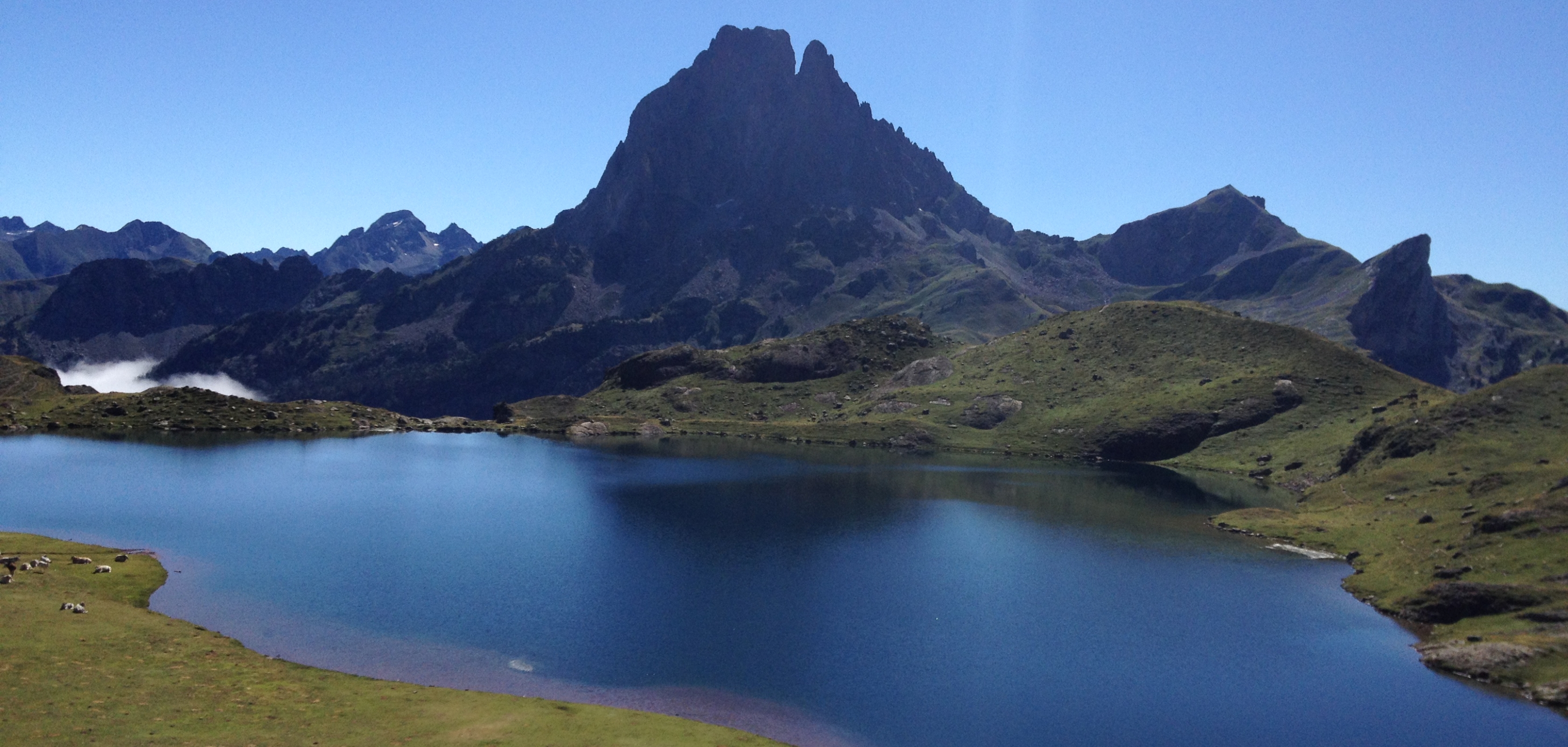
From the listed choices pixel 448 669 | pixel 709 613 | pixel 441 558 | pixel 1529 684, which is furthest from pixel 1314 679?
pixel 441 558

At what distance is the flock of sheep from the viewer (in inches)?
3110

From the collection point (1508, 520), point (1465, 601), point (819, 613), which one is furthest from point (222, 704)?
point (1508, 520)

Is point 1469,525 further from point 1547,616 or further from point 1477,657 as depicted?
point 1477,657

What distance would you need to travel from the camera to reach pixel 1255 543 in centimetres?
14450

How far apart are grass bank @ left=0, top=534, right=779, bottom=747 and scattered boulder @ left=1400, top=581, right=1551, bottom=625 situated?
3161 inches

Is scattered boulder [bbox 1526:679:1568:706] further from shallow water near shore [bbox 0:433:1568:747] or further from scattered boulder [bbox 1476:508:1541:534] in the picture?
scattered boulder [bbox 1476:508:1541:534]

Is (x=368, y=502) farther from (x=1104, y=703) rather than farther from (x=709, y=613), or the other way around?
(x=1104, y=703)

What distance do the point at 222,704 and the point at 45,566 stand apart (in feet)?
174

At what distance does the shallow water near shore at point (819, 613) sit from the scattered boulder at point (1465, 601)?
4707 mm

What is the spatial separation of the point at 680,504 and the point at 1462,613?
119 meters

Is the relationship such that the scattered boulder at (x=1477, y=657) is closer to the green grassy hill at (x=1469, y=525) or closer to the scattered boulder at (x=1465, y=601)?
the green grassy hill at (x=1469, y=525)

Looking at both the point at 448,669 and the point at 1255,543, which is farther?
the point at 1255,543

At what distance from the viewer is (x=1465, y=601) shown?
96.8 meters

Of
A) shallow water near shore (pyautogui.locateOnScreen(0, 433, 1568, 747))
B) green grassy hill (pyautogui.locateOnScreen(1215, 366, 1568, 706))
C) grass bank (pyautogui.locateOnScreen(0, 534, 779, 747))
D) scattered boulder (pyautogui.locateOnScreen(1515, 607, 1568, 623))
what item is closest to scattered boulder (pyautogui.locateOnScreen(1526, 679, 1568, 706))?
green grassy hill (pyautogui.locateOnScreen(1215, 366, 1568, 706))
